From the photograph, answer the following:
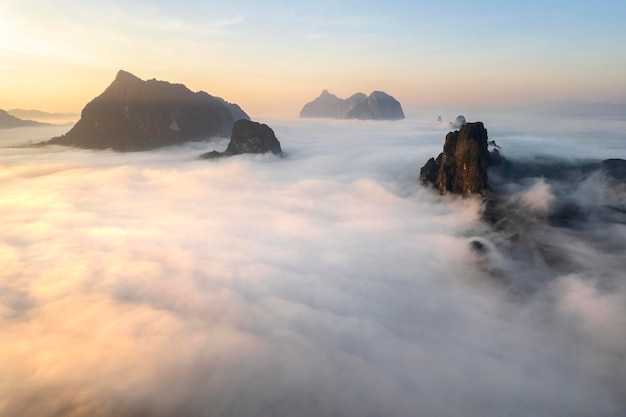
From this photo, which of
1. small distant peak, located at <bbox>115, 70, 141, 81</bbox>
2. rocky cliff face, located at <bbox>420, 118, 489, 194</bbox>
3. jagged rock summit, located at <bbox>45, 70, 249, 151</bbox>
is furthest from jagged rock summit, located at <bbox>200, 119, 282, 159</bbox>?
rocky cliff face, located at <bbox>420, 118, 489, 194</bbox>

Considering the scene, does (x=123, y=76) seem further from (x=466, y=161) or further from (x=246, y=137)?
(x=466, y=161)

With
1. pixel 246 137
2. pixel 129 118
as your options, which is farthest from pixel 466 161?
pixel 129 118

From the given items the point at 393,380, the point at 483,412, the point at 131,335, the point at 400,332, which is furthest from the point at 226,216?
the point at 483,412

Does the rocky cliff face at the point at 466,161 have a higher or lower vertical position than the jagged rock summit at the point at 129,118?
lower

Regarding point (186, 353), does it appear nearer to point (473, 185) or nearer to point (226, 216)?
point (226, 216)

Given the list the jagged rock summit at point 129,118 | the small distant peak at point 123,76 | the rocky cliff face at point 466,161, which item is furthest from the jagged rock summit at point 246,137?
the rocky cliff face at point 466,161

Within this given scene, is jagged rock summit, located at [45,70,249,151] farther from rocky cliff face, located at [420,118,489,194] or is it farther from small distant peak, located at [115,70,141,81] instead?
rocky cliff face, located at [420,118,489,194]

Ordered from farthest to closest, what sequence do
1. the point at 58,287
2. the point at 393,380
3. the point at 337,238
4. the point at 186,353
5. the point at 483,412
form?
1. the point at 337,238
2. the point at 58,287
3. the point at 186,353
4. the point at 393,380
5. the point at 483,412

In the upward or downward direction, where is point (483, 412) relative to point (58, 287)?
downward

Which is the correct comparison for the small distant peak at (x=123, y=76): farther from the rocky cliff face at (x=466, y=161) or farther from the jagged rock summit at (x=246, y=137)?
the rocky cliff face at (x=466, y=161)
